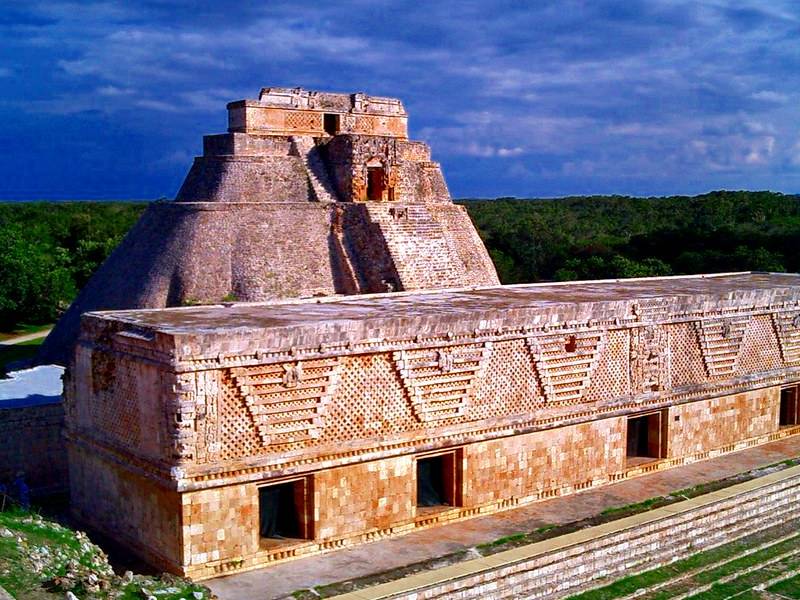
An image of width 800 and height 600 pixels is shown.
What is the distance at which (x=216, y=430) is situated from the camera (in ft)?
24.2

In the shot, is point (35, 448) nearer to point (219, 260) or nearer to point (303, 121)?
point (219, 260)

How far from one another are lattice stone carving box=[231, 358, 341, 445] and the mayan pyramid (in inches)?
232

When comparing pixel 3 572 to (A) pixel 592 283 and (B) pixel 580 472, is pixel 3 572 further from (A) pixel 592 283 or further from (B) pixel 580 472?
(A) pixel 592 283

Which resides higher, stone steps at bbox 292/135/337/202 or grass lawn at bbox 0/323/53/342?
stone steps at bbox 292/135/337/202

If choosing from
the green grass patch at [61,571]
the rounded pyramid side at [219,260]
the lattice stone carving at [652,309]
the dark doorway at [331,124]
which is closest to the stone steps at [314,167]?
the rounded pyramid side at [219,260]

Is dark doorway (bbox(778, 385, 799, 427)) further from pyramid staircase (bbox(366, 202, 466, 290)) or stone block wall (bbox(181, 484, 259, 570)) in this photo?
stone block wall (bbox(181, 484, 259, 570))

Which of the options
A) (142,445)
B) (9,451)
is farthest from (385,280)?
(142,445)

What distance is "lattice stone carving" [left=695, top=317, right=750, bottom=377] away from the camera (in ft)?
36.4

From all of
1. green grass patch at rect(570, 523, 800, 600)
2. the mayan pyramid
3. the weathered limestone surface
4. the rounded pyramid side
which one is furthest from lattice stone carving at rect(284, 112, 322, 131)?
green grass patch at rect(570, 523, 800, 600)

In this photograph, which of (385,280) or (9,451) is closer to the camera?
(9,451)

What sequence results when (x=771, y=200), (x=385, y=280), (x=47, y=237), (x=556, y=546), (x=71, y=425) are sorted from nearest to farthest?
(x=556, y=546) → (x=71, y=425) → (x=385, y=280) → (x=47, y=237) → (x=771, y=200)

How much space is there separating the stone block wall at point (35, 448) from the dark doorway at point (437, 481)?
4.41 meters

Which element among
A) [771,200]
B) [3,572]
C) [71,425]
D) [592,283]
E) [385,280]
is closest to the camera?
[3,572]

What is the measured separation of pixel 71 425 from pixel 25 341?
1578 centimetres
